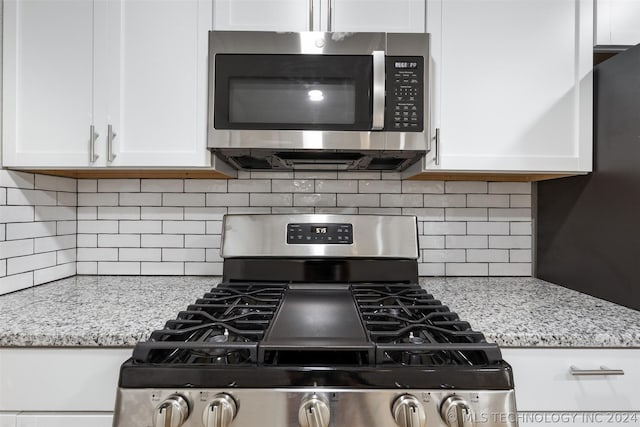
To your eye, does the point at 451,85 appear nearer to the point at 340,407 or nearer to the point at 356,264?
the point at 356,264

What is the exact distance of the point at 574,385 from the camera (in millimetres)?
934

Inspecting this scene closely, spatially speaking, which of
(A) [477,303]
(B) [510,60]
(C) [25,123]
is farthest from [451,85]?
(C) [25,123]

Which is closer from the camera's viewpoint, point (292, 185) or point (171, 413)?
point (171, 413)

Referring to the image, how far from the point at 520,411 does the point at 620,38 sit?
1.26m

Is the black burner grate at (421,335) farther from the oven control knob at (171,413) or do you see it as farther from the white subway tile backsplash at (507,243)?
the white subway tile backsplash at (507,243)

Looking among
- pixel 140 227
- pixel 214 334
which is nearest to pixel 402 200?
pixel 214 334

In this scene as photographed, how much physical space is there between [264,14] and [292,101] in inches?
12.8

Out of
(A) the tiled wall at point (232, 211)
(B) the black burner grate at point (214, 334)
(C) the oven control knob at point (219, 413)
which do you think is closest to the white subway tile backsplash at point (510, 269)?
(A) the tiled wall at point (232, 211)

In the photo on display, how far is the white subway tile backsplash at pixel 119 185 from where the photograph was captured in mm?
1603

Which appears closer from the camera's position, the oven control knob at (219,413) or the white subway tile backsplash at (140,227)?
the oven control knob at (219,413)

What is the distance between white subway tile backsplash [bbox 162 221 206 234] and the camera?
161 centimetres

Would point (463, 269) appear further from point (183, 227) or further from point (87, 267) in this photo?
point (87, 267)

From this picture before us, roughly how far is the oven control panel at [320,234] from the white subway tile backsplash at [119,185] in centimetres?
70

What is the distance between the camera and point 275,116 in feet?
4.03
